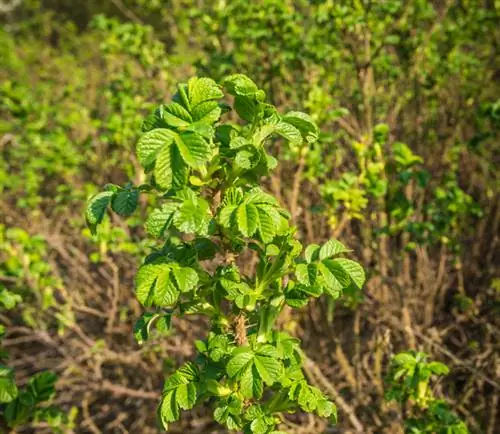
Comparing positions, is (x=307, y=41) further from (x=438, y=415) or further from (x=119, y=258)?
(x=438, y=415)

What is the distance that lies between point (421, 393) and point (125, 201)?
4.03 feet

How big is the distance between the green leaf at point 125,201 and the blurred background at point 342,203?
3.93ft

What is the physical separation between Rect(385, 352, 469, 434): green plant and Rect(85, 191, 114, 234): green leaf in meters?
1.05

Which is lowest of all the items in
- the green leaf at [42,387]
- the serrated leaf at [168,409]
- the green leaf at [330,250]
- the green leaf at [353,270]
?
the green leaf at [42,387]

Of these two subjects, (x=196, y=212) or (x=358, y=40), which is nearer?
(x=196, y=212)

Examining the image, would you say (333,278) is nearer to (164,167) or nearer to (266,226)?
(266,226)

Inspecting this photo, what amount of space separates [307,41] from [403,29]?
0.74m

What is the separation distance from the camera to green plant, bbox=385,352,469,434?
67.4 inches

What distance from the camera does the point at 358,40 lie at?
305 centimetres

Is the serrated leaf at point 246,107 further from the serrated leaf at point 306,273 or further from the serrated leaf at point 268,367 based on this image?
the serrated leaf at point 268,367

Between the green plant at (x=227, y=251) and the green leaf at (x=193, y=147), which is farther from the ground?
the green leaf at (x=193, y=147)

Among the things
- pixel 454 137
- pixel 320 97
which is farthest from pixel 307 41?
pixel 454 137

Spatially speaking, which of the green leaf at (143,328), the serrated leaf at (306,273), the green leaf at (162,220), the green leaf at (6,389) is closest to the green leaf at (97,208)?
the green leaf at (162,220)

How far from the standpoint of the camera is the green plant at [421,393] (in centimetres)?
171
